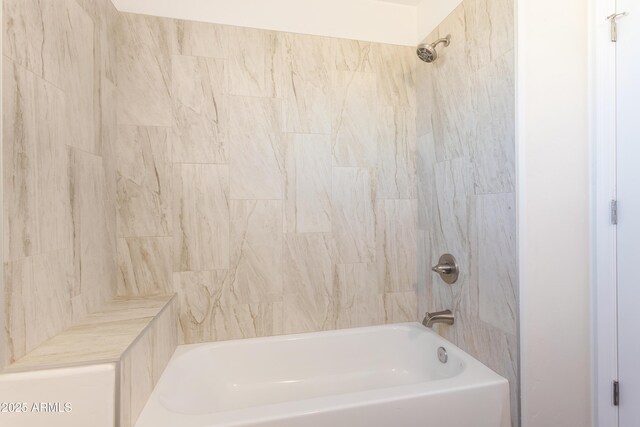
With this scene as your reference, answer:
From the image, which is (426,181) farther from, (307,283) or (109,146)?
(109,146)

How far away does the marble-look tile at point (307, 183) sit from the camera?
1795 millimetres

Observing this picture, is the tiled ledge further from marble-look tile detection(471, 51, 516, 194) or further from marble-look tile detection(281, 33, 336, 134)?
marble-look tile detection(471, 51, 516, 194)

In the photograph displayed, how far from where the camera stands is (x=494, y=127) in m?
1.35

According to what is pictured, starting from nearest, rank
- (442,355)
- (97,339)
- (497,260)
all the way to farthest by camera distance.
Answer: (97,339) → (497,260) → (442,355)

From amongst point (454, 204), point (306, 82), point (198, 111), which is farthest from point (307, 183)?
point (454, 204)

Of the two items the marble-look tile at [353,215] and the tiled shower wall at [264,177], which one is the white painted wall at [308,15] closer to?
the tiled shower wall at [264,177]

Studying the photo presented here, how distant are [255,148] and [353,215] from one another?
704 millimetres

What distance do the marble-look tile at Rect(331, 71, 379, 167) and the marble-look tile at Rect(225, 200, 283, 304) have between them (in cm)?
52

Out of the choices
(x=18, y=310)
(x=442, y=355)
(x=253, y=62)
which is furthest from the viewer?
(x=253, y=62)

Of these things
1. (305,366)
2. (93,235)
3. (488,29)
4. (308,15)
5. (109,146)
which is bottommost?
(305,366)

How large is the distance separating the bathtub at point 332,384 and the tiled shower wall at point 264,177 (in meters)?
0.11

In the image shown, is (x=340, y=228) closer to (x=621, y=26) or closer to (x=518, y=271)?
(x=518, y=271)

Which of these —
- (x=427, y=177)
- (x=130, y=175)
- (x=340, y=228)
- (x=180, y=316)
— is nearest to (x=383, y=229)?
(x=340, y=228)

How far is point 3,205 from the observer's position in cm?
86
